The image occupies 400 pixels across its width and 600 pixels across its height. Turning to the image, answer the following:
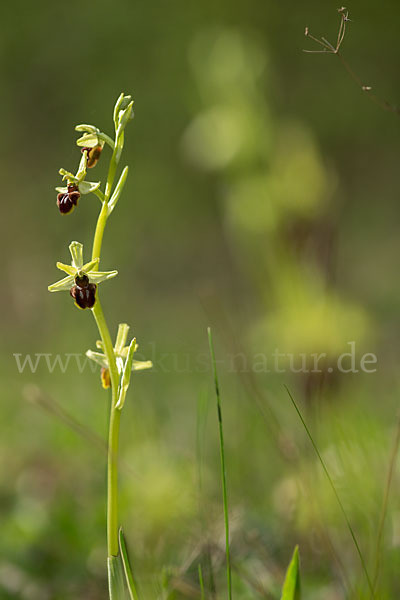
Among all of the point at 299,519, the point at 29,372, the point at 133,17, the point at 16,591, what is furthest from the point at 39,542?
the point at 133,17

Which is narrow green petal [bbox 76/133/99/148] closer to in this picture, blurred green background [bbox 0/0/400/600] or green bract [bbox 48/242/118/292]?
green bract [bbox 48/242/118/292]

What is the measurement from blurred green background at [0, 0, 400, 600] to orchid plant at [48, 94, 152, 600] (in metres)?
0.27

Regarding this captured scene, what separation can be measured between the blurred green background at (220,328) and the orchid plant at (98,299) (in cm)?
27

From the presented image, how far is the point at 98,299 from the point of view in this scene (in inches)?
35.6

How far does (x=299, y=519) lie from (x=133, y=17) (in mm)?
8763

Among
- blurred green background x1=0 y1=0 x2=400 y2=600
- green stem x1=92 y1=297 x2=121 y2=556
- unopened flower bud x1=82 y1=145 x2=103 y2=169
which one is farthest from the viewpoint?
blurred green background x1=0 y1=0 x2=400 y2=600

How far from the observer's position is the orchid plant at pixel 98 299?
876 millimetres

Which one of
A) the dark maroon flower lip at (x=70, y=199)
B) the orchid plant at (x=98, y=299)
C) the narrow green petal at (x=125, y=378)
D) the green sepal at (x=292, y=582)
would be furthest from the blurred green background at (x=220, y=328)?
the dark maroon flower lip at (x=70, y=199)

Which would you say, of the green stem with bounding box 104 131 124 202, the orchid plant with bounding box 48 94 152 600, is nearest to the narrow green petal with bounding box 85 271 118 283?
the orchid plant with bounding box 48 94 152 600

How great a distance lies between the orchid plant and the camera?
88 centimetres

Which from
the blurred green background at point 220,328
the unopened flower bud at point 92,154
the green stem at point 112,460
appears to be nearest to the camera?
the green stem at point 112,460

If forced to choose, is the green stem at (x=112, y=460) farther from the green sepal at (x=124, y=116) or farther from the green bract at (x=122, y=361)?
the green sepal at (x=124, y=116)

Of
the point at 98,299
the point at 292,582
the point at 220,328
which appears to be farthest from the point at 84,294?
the point at 220,328

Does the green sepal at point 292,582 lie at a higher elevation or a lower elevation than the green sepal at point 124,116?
lower
